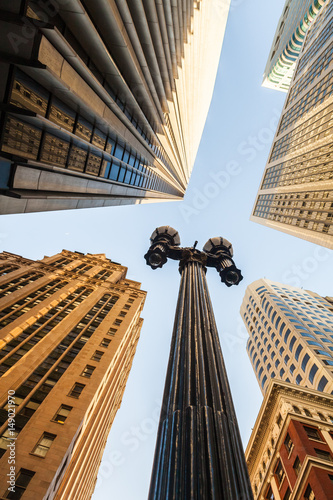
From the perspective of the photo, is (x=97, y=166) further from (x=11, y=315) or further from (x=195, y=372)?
(x=11, y=315)

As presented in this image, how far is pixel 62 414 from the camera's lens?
25047 mm

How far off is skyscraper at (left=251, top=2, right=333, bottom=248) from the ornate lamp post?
36.1m

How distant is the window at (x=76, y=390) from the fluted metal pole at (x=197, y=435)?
648 inches

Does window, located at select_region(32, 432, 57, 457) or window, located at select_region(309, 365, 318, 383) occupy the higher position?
window, located at select_region(309, 365, 318, 383)

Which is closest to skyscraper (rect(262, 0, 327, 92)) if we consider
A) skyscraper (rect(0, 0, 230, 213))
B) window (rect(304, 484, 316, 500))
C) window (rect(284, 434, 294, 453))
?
skyscraper (rect(0, 0, 230, 213))

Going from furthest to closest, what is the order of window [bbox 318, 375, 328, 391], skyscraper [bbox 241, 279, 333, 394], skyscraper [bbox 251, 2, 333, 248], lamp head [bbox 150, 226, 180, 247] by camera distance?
lamp head [bbox 150, 226, 180, 247] < skyscraper [bbox 251, 2, 333, 248] < skyscraper [bbox 241, 279, 333, 394] < window [bbox 318, 375, 328, 391]

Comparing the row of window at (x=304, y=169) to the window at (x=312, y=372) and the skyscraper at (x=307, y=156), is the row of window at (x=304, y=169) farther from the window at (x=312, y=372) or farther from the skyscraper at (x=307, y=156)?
the window at (x=312, y=372)

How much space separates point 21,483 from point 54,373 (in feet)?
39.0

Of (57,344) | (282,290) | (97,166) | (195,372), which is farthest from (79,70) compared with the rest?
(282,290)

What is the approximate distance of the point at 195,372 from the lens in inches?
535

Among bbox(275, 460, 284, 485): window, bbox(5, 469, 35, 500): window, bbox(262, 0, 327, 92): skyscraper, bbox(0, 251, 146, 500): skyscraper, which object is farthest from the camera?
bbox(262, 0, 327, 92): skyscraper

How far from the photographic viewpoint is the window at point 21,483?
1792 cm

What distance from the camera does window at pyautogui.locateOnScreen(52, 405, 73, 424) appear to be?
958 inches

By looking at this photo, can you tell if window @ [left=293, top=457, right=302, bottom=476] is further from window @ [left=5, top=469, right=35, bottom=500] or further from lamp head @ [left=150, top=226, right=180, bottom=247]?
lamp head @ [left=150, top=226, right=180, bottom=247]
